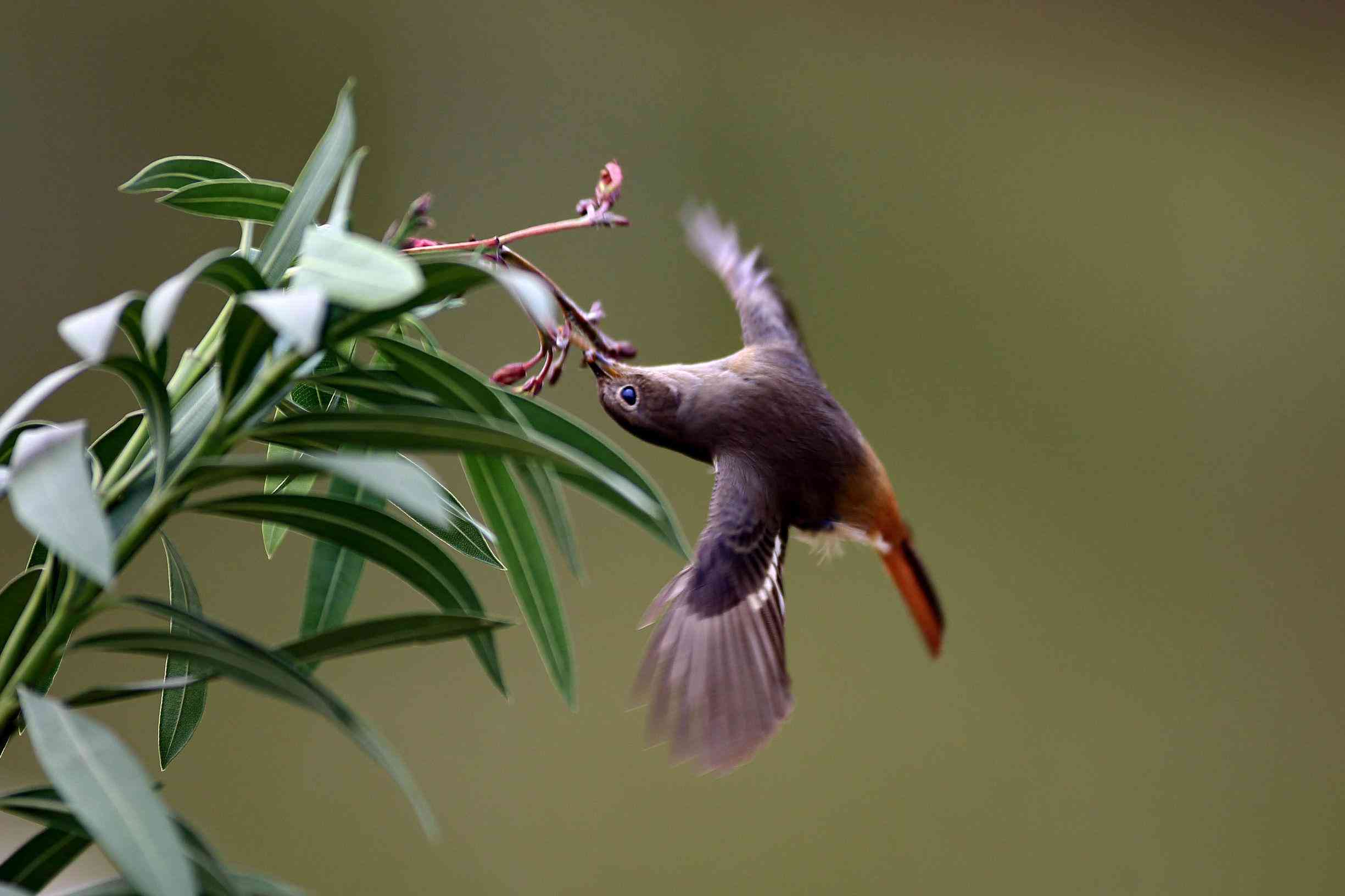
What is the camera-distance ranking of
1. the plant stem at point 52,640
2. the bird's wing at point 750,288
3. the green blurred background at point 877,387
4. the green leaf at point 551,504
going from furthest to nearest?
the green blurred background at point 877,387 → the bird's wing at point 750,288 → the green leaf at point 551,504 → the plant stem at point 52,640

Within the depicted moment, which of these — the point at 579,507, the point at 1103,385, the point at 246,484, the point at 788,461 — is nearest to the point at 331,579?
the point at 788,461

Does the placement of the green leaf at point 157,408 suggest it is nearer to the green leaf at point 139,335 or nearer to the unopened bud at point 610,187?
the green leaf at point 139,335

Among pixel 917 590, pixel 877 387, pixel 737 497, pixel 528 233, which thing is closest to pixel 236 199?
pixel 528 233

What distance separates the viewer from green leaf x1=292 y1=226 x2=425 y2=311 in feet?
1.14

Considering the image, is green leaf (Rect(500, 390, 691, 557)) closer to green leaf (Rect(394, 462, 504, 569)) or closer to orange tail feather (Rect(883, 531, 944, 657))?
green leaf (Rect(394, 462, 504, 569))

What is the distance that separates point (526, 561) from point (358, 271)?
255 millimetres

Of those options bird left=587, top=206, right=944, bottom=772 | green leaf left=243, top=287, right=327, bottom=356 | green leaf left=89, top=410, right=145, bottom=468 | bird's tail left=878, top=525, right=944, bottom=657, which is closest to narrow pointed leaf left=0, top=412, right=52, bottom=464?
green leaf left=89, top=410, right=145, bottom=468

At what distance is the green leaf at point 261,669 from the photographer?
1.35ft

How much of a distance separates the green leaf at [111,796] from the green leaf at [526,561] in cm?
22

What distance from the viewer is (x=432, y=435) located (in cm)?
42

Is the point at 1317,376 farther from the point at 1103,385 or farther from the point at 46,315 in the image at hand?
the point at 46,315

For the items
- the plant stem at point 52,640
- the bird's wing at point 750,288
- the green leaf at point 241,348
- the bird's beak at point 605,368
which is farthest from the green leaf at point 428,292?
the bird's wing at point 750,288

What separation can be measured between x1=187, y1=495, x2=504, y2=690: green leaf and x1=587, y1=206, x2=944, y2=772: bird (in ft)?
0.85

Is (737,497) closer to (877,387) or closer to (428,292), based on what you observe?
(428,292)
